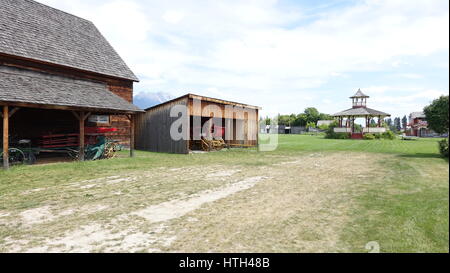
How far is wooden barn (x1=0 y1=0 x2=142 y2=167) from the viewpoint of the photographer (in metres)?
13.6

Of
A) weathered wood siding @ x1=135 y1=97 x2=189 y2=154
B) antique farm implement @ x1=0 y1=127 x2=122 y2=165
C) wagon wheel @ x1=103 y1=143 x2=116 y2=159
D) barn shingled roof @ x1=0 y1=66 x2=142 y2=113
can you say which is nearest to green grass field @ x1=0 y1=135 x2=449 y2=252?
antique farm implement @ x1=0 y1=127 x2=122 y2=165

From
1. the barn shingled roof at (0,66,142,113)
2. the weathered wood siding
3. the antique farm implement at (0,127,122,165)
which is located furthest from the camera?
the weathered wood siding

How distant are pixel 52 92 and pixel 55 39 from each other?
7113 mm

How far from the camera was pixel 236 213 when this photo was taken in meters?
5.25

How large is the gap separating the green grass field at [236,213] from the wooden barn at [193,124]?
394 inches

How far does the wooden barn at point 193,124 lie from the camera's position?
61.3ft

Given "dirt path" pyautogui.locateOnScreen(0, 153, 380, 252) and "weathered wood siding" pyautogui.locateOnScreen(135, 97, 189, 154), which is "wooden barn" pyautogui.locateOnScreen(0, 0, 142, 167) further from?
"dirt path" pyautogui.locateOnScreen(0, 153, 380, 252)

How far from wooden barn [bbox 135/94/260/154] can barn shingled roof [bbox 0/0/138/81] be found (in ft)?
14.9

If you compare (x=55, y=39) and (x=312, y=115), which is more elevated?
(x=312, y=115)

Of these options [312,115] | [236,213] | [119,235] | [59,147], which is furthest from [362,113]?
[312,115]

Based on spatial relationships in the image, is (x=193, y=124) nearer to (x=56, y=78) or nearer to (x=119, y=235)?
(x=56, y=78)

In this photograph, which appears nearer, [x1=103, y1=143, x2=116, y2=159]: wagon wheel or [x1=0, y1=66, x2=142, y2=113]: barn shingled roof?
[x1=0, y1=66, x2=142, y2=113]: barn shingled roof

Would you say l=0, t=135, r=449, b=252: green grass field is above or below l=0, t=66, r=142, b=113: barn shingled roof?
below
